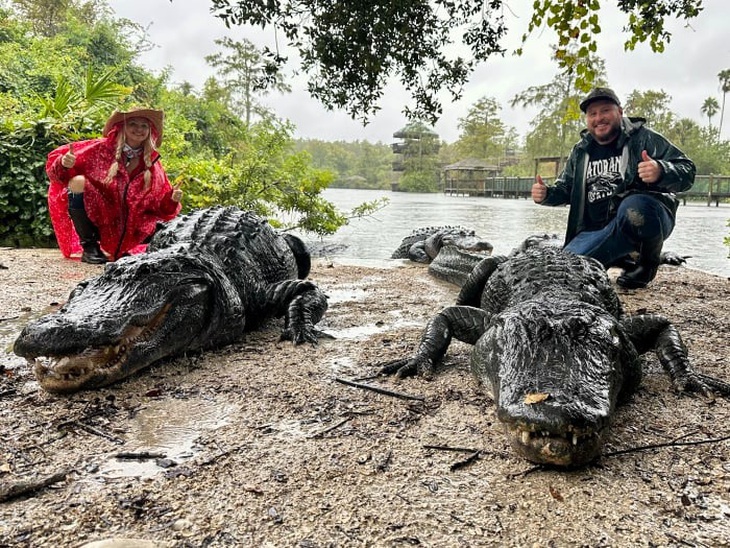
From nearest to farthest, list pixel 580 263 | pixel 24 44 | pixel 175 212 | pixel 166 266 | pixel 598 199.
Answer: pixel 166 266
pixel 580 263
pixel 598 199
pixel 175 212
pixel 24 44

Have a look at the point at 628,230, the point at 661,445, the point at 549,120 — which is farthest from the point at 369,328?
the point at 549,120

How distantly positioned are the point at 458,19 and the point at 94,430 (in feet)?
14.3

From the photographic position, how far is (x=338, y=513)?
1341 mm

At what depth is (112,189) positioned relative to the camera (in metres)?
5.65

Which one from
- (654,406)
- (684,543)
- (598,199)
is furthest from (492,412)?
(598,199)

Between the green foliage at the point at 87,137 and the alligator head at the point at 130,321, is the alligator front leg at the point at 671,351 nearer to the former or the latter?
the alligator head at the point at 130,321

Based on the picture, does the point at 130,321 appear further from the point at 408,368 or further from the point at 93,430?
the point at 408,368

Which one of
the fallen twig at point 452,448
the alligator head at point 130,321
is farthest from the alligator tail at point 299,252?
the fallen twig at point 452,448

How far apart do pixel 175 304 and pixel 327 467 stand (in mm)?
1377

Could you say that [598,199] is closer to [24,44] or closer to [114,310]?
[114,310]

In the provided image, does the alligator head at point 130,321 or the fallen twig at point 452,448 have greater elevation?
the alligator head at point 130,321

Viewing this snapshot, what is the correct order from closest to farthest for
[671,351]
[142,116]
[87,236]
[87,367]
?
[87,367]
[671,351]
[142,116]
[87,236]

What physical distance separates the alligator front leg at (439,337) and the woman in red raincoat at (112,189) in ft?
13.2

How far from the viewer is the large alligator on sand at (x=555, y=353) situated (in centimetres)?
146
